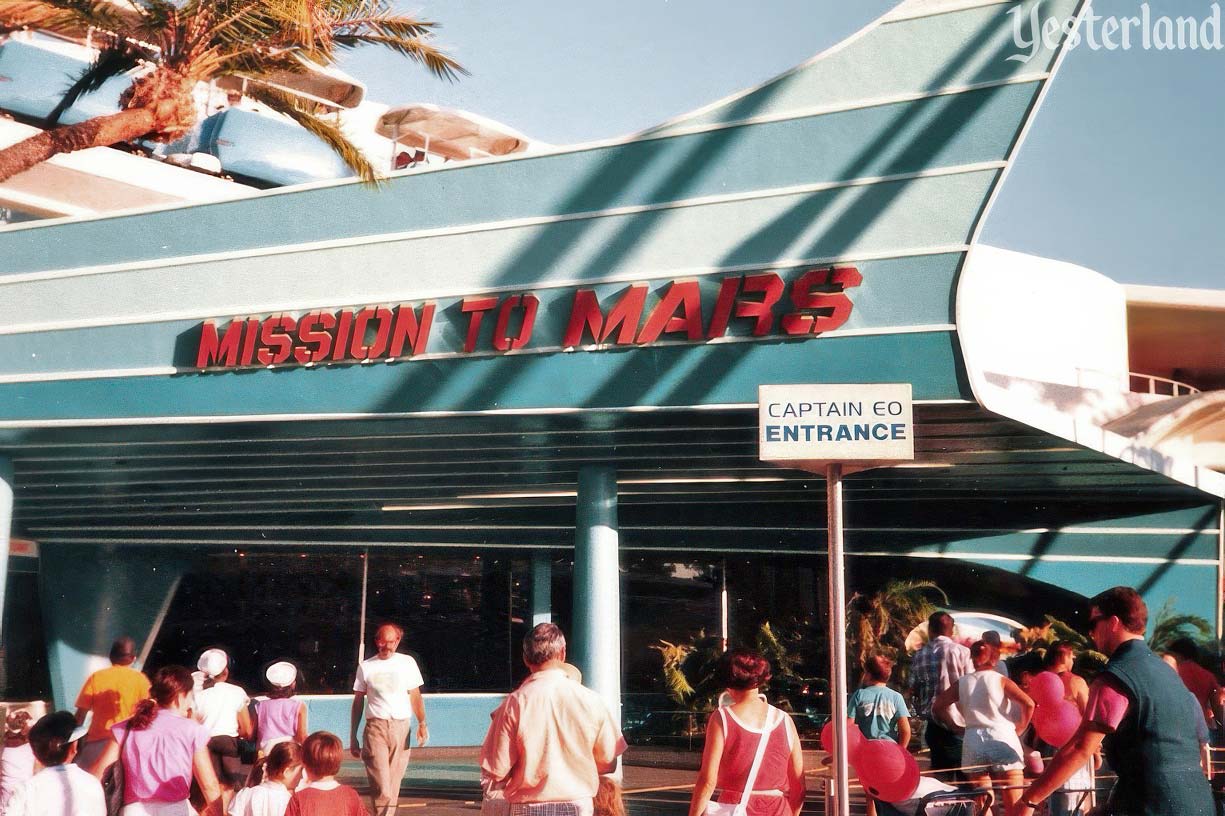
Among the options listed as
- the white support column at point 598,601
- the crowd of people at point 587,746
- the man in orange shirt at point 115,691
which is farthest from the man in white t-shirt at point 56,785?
the white support column at point 598,601

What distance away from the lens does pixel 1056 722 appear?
30.0ft

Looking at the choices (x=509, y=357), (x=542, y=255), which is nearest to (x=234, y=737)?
(x=509, y=357)

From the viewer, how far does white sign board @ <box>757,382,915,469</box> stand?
635 centimetres

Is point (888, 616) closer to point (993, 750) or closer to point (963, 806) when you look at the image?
point (993, 750)

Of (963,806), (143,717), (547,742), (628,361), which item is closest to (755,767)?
(547,742)

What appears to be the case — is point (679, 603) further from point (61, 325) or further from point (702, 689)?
point (61, 325)

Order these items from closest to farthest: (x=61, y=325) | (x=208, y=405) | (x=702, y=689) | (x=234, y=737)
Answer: (x=234, y=737)
(x=208, y=405)
(x=61, y=325)
(x=702, y=689)

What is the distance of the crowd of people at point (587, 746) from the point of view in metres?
5.38

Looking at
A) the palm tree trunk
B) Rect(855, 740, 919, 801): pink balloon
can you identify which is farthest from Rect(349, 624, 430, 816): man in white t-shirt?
the palm tree trunk

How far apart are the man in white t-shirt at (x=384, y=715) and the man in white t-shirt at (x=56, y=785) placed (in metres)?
4.35

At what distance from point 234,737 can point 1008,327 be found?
1514 cm

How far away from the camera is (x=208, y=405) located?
12.8 meters

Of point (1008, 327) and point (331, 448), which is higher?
point (1008, 327)

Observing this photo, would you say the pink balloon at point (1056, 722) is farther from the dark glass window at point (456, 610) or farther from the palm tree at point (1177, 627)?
the dark glass window at point (456, 610)
